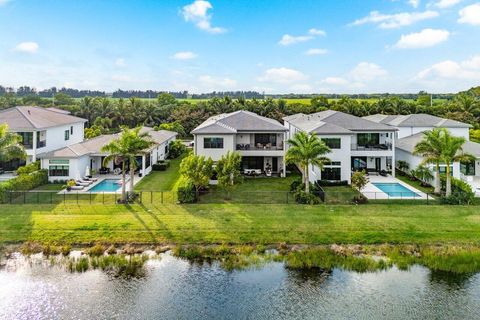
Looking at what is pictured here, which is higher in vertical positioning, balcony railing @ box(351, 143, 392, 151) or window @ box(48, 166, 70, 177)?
balcony railing @ box(351, 143, 392, 151)

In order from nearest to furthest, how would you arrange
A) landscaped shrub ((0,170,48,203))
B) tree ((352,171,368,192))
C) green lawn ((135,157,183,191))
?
landscaped shrub ((0,170,48,203)), tree ((352,171,368,192)), green lawn ((135,157,183,191))

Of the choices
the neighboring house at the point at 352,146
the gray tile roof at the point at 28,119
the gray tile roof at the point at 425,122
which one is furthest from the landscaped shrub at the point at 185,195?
the gray tile roof at the point at 425,122

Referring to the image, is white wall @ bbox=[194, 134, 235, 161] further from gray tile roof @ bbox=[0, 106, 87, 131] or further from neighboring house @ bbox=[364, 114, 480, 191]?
neighboring house @ bbox=[364, 114, 480, 191]

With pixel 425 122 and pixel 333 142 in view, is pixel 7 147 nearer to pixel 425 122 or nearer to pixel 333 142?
pixel 333 142

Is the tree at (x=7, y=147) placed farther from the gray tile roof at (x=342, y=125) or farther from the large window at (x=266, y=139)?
the gray tile roof at (x=342, y=125)

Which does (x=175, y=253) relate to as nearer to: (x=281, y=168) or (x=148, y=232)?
(x=148, y=232)

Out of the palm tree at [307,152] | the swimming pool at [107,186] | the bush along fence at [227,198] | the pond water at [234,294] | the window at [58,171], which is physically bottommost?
the pond water at [234,294]

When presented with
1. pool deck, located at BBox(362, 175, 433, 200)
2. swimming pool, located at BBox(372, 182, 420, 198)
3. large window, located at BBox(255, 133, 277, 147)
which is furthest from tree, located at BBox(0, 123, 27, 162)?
swimming pool, located at BBox(372, 182, 420, 198)
